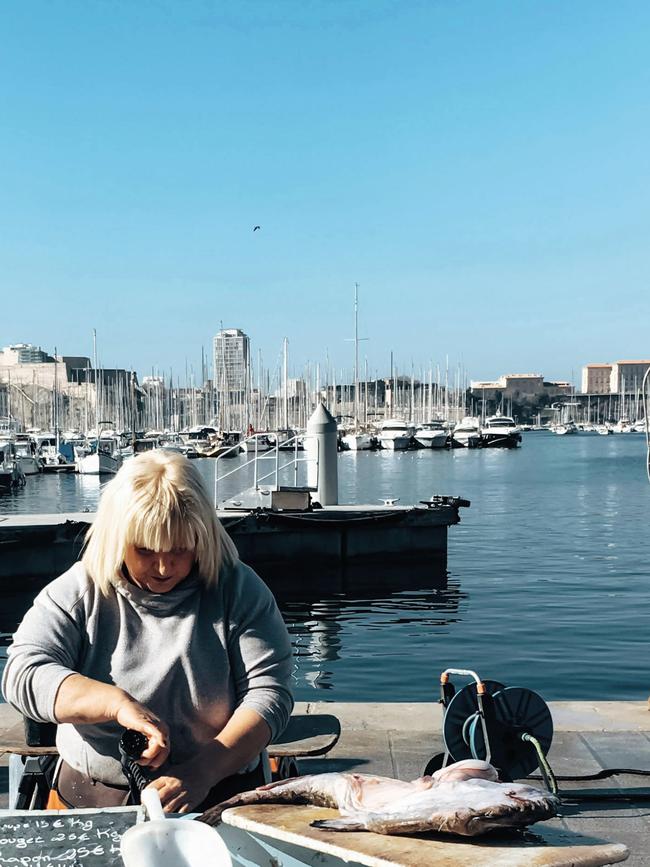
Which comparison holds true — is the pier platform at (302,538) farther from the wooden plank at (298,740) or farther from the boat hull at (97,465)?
the boat hull at (97,465)

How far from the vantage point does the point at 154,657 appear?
3531mm

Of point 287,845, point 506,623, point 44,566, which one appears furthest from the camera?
point 44,566

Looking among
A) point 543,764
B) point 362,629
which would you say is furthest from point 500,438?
point 543,764

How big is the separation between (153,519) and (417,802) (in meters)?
1.19

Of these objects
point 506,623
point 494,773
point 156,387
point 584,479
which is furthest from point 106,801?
point 156,387

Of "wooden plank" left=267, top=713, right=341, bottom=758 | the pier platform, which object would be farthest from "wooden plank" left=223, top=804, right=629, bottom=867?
the pier platform

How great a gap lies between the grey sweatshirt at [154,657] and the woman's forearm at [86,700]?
0.07 m

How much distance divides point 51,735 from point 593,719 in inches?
156

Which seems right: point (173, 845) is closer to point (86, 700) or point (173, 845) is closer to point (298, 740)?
point (86, 700)

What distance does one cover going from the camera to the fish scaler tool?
511 centimetres

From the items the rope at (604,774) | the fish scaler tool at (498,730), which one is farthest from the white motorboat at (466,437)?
the fish scaler tool at (498,730)

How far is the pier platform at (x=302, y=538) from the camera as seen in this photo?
20722 mm

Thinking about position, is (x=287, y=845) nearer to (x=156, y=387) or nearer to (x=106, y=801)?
(x=106, y=801)

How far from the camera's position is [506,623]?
60.2 feet
